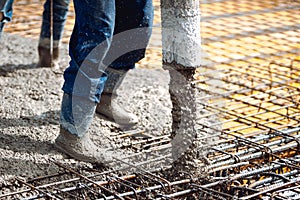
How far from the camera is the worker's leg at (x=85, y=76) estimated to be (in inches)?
89.5

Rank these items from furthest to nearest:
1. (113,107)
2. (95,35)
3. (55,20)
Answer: (55,20) → (113,107) → (95,35)

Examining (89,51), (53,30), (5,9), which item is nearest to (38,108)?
(5,9)

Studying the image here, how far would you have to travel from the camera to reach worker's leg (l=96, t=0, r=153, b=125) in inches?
99.7

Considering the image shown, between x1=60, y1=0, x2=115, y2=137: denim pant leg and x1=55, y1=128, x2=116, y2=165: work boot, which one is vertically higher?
x1=60, y1=0, x2=115, y2=137: denim pant leg

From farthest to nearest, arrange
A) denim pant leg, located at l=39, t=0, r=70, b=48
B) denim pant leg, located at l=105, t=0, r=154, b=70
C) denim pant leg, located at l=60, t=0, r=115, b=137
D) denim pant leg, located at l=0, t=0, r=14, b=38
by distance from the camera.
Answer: denim pant leg, located at l=39, t=0, r=70, b=48 < denim pant leg, located at l=0, t=0, r=14, b=38 < denim pant leg, located at l=105, t=0, r=154, b=70 < denim pant leg, located at l=60, t=0, r=115, b=137

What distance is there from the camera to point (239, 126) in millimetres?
2824

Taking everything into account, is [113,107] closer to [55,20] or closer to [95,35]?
[95,35]

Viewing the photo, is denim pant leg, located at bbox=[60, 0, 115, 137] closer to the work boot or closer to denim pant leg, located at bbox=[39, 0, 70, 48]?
the work boot

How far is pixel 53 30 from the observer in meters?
3.34

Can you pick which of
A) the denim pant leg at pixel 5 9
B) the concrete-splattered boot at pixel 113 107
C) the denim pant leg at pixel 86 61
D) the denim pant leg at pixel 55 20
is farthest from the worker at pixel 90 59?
the denim pant leg at pixel 55 20

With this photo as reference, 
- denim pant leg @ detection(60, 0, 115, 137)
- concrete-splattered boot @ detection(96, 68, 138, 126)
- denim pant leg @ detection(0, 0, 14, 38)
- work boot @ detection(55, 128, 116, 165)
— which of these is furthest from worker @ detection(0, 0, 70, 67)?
work boot @ detection(55, 128, 116, 165)

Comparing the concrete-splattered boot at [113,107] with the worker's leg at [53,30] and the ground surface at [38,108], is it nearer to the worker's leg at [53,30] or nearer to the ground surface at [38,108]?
the ground surface at [38,108]

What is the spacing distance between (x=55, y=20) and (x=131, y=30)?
0.84 m

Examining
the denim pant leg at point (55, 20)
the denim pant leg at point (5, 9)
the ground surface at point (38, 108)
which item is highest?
the denim pant leg at point (5, 9)
